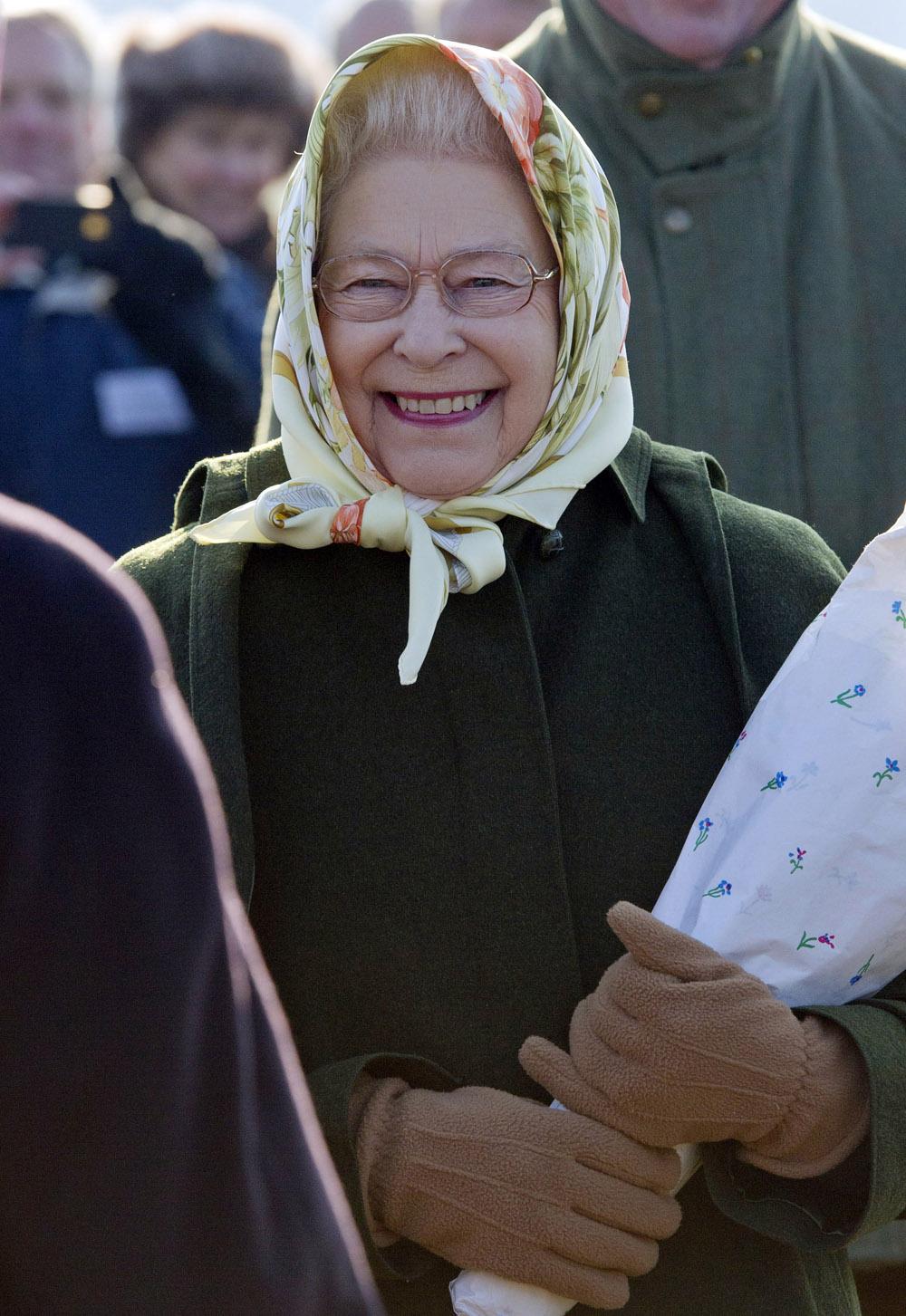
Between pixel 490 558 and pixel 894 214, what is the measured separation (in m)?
1.51

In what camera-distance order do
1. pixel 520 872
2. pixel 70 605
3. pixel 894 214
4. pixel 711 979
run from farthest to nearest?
1. pixel 894 214
2. pixel 520 872
3. pixel 711 979
4. pixel 70 605

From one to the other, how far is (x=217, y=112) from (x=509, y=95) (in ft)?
9.02

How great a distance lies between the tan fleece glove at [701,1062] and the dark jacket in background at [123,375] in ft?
8.04

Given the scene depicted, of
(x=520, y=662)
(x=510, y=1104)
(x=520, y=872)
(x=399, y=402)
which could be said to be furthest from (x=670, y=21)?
(x=510, y=1104)

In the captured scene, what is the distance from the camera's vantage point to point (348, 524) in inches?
95.8

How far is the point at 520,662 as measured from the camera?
2.44 meters

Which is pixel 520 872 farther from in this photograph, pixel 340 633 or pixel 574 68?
pixel 574 68

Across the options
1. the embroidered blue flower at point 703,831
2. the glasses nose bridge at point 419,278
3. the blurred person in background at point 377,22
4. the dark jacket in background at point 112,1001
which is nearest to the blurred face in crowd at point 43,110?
the blurred person in background at point 377,22

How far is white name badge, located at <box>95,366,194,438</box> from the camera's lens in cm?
451

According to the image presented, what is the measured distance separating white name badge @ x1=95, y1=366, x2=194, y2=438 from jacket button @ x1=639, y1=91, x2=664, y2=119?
1464 mm

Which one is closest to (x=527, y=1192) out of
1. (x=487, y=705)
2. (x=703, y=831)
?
(x=703, y=831)

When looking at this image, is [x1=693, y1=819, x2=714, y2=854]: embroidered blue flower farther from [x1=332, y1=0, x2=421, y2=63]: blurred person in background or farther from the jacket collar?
[x1=332, y1=0, x2=421, y2=63]: blurred person in background

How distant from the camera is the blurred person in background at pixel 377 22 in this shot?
6012 millimetres

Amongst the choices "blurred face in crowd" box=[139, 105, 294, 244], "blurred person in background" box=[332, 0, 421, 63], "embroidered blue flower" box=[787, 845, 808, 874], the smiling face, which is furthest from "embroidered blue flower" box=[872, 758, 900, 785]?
"blurred person in background" box=[332, 0, 421, 63]
